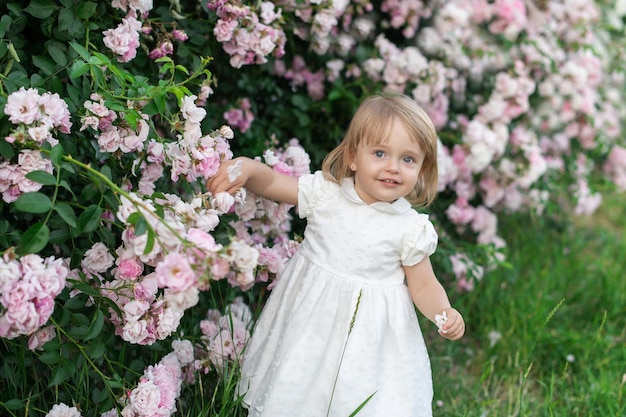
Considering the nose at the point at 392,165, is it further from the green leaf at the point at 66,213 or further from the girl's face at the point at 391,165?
the green leaf at the point at 66,213

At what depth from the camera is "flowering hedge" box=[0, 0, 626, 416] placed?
164 cm

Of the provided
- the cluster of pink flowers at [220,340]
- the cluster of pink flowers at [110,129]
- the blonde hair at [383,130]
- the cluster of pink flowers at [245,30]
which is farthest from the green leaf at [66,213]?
the cluster of pink flowers at [245,30]

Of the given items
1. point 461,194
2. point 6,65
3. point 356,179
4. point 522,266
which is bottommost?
point 522,266

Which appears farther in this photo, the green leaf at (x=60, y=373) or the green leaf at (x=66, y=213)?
the green leaf at (x=60, y=373)

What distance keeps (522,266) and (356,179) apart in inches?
82.4

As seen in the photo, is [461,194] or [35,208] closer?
[35,208]

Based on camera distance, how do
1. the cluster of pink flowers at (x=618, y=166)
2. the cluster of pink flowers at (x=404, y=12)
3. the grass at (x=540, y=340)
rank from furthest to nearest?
the cluster of pink flowers at (x=618, y=166) → the cluster of pink flowers at (x=404, y=12) → the grass at (x=540, y=340)

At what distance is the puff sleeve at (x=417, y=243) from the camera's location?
1980mm

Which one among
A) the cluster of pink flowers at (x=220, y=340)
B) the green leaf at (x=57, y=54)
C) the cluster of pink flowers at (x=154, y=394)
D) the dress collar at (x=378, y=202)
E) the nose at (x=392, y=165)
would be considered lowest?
the cluster of pink flowers at (x=220, y=340)

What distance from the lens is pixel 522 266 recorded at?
3.87 meters

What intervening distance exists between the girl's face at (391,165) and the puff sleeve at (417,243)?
0.36 feet

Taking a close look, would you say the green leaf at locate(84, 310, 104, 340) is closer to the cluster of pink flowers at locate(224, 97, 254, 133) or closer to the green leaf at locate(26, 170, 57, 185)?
the green leaf at locate(26, 170, 57, 185)

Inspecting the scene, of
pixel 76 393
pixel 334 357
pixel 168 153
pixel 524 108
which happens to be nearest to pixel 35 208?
pixel 168 153

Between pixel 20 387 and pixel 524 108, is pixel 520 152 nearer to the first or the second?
pixel 524 108
